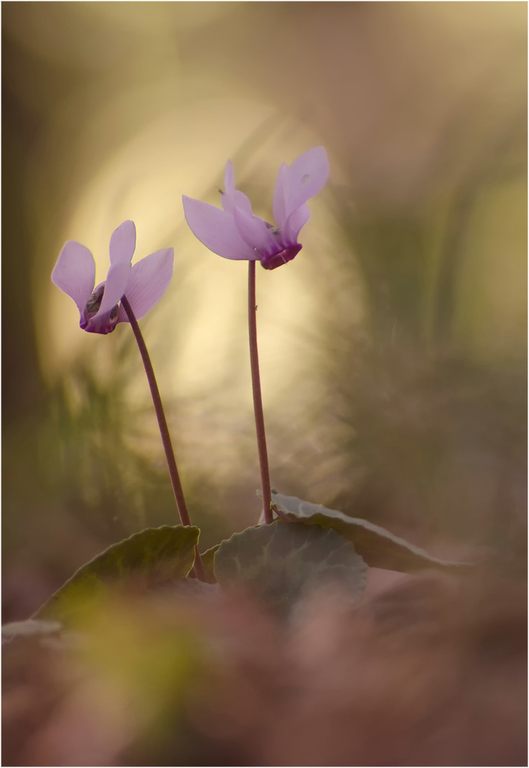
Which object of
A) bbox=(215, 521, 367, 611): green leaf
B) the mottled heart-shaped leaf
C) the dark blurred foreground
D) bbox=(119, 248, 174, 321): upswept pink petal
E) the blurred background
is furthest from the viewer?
the blurred background

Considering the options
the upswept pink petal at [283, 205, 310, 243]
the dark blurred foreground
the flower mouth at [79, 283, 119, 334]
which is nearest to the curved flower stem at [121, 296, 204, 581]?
the flower mouth at [79, 283, 119, 334]

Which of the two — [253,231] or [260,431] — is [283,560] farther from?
[253,231]

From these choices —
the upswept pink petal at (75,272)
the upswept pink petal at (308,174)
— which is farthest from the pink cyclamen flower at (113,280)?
the upswept pink petal at (308,174)

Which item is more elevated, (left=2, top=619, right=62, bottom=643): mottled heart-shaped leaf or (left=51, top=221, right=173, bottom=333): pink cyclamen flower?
(left=51, top=221, right=173, bottom=333): pink cyclamen flower

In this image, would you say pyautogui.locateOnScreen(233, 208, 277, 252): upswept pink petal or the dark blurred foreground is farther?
pyautogui.locateOnScreen(233, 208, 277, 252): upswept pink petal

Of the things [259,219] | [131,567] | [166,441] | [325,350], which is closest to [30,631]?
[131,567]

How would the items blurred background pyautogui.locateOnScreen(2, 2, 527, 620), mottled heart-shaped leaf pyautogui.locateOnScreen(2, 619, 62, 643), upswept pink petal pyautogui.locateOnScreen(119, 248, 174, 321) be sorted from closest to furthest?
mottled heart-shaped leaf pyautogui.locateOnScreen(2, 619, 62, 643), upswept pink petal pyautogui.locateOnScreen(119, 248, 174, 321), blurred background pyautogui.locateOnScreen(2, 2, 527, 620)

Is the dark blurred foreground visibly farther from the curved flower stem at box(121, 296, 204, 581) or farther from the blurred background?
the blurred background

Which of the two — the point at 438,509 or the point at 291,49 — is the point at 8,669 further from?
the point at 291,49

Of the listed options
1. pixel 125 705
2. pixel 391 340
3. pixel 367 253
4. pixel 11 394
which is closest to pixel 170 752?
pixel 125 705

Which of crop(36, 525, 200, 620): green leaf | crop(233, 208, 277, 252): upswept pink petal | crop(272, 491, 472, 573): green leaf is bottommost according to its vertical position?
crop(272, 491, 472, 573): green leaf
